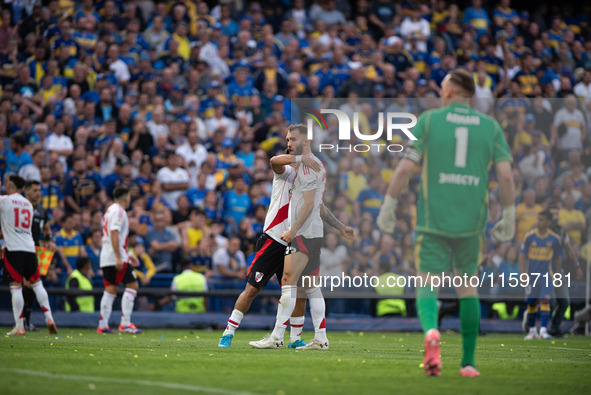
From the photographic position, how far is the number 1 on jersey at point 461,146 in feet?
24.0

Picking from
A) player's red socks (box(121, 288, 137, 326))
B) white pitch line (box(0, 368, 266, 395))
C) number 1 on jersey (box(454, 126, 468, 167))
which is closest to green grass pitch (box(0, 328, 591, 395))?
white pitch line (box(0, 368, 266, 395))

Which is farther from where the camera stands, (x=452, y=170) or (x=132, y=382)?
(x=452, y=170)

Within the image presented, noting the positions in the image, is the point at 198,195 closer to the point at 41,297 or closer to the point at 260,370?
the point at 41,297

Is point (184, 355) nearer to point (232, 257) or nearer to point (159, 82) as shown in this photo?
point (232, 257)

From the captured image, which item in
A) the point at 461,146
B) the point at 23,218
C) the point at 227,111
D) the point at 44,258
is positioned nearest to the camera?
the point at 461,146

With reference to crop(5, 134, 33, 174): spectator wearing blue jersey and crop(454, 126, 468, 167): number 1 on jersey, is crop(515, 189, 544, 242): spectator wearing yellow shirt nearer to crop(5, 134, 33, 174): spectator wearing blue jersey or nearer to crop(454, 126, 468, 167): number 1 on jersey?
crop(5, 134, 33, 174): spectator wearing blue jersey

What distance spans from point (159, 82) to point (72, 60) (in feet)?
6.41

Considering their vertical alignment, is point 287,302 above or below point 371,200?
below

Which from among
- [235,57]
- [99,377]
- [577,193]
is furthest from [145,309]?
[99,377]

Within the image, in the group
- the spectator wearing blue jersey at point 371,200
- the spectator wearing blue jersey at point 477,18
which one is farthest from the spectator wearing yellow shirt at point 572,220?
the spectator wearing blue jersey at point 477,18

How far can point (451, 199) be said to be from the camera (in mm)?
7270

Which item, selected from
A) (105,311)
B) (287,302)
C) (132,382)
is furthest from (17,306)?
(132,382)

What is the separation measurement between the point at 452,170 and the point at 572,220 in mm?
11004

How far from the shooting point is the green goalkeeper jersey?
7.26 metres
